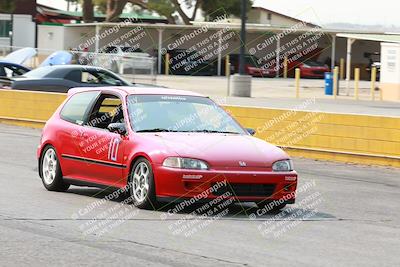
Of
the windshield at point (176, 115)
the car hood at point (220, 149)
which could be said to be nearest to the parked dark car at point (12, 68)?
the windshield at point (176, 115)

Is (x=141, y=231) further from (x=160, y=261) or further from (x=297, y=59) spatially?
(x=297, y=59)

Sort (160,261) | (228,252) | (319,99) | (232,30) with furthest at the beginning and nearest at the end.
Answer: (232,30), (319,99), (228,252), (160,261)

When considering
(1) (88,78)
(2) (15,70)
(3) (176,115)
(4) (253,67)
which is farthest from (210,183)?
(4) (253,67)

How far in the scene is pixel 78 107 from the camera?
12.7 m

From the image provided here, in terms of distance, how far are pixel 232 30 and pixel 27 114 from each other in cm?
4088

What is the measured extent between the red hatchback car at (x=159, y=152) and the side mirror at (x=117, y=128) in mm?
14

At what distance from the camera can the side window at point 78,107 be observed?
12.6 metres

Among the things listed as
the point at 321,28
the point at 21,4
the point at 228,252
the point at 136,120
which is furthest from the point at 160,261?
the point at 21,4

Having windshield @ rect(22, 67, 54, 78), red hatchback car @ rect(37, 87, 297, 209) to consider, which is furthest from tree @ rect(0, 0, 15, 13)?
red hatchback car @ rect(37, 87, 297, 209)

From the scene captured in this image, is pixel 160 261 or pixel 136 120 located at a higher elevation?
pixel 136 120

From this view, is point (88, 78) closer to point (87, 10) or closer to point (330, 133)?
point (330, 133)

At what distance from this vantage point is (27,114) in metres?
26.0

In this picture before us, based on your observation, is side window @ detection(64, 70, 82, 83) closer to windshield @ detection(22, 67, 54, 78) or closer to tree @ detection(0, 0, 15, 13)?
windshield @ detection(22, 67, 54, 78)

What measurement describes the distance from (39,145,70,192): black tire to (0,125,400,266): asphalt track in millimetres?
132
